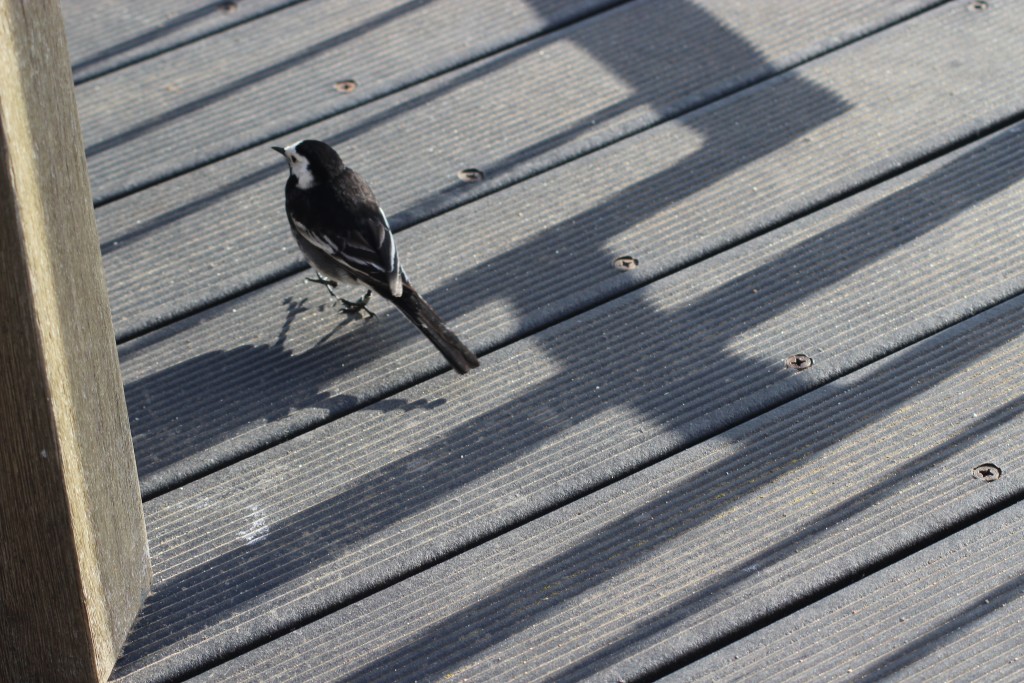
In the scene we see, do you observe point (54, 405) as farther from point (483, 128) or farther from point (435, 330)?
point (483, 128)

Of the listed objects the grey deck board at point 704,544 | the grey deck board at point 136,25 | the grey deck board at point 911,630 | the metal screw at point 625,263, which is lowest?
the grey deck board at point 911,630

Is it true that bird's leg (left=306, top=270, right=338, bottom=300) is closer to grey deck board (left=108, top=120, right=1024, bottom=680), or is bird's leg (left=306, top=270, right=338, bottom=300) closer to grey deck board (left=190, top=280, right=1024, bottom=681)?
grey deck board (left=108, top=120, right=1024, bottom=680)

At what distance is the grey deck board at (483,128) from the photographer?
338cm

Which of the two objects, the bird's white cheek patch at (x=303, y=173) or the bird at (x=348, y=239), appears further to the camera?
the bird's white cheek patch at (x=303, y=173)

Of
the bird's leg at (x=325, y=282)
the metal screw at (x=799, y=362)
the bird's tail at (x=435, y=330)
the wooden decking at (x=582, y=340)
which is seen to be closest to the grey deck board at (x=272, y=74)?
the wooden decking at (x=582, y=340)

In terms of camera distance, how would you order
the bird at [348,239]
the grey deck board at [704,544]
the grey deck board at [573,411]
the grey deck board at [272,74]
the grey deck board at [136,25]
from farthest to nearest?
the grey deck board at [136,25], the grey deck board at [272,74], the bird at [348,239], the grey deck board at [573,411], the grey deck board at [704,544]

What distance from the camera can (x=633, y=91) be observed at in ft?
12.4

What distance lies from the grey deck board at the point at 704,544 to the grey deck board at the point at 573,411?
3cm

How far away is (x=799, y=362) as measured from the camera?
291 centimetres

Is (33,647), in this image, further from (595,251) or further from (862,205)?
(862,205)

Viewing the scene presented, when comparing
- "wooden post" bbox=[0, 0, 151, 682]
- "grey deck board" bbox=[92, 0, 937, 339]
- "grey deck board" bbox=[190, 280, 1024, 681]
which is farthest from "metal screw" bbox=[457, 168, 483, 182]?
"wooden post" bbox=[0, 0, 151, 682]

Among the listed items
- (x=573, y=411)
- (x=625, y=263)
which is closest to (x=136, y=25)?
(x=625, y=263)

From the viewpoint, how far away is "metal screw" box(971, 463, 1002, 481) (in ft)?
8.46

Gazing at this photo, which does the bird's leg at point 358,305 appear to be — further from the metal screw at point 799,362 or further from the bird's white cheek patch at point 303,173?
the metal screw at point 799,362
